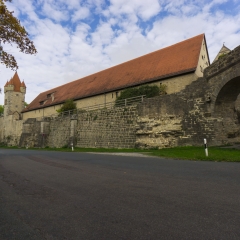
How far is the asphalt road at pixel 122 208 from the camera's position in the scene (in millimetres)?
2594

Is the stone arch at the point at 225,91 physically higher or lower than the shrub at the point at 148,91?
lower

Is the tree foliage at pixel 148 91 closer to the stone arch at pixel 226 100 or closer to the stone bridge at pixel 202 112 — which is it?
the stone bridge at pixel 202 112

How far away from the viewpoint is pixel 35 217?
10.2 ft

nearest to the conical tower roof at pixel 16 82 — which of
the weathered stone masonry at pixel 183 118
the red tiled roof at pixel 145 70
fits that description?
the red tiled roof at pixel 145 70

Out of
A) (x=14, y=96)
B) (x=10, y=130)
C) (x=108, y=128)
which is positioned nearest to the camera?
(x=108, y=128)

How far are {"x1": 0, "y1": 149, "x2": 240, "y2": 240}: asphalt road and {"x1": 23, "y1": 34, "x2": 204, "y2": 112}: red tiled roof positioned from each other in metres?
19.4

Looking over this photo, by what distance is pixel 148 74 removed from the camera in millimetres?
26172

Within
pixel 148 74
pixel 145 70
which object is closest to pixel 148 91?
pixel 148 74

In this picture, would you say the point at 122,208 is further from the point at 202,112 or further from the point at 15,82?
the point at 15,82

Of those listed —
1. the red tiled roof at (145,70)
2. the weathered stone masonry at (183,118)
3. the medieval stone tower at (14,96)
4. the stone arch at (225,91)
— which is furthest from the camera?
the medieval stone tower at (14,96)

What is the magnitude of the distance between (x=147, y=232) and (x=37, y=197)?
247 cm

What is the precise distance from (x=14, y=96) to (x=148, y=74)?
37802mm

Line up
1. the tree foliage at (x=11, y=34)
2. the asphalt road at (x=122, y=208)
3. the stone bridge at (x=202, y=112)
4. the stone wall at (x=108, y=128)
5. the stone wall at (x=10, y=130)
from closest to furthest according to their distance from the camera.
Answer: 1. the asphalt road at (x=122, y=208)
2. the tree foliage at (x=11, y=34)
3. the stone bridge at (x=202, y=112)
4. the stone wall at (x=108, y=128)
5. the stone wall at (x=10, y=130)

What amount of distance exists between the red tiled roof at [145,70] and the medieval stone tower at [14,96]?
17.8 meters
